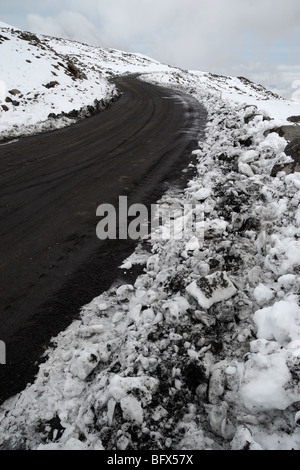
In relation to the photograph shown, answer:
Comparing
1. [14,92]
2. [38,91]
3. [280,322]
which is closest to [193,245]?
[280,322]

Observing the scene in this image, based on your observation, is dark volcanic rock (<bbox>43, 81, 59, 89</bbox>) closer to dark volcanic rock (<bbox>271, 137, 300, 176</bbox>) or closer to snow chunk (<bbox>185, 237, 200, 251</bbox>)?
dark volcanic rock (<bbox>271, 137, 300, 176</bbox>)

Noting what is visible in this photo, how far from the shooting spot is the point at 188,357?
2.80 metres

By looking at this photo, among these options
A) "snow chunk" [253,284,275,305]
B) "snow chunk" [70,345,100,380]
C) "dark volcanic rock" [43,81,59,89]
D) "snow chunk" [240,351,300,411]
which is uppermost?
"dark volcanic rock" [43,81,59,89]

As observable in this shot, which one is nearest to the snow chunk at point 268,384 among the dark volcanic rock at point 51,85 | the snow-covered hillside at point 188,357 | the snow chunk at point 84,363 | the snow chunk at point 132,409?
the snow-covered hillside at point 188,357

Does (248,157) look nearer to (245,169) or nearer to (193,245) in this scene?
(245,169)

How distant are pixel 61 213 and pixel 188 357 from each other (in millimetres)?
3722

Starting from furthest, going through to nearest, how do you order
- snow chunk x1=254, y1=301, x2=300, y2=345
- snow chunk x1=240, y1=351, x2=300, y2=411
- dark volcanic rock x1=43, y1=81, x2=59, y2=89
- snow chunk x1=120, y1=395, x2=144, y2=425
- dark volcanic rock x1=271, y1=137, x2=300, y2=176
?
dark volcanic rock x1=43, y1=81, x2=59, y2=89 → dark volcanic rock x1=271, y1=137, x2=300, y2=176 → snow chunk x1=254, y1=301, x2=300, y2=345 → snow chunk x1=120, y1=395, x2=144, y2=425 → snow chunk x1=240, y1=351, x2=300, y2=411

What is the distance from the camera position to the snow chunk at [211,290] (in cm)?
324

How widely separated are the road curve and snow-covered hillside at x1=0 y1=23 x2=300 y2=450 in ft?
0.94

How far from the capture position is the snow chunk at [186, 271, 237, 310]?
3.24 meters

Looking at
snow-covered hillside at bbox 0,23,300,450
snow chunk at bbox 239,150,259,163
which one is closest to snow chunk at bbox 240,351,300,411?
snow-covered hillside at bbox 0,23,300,450

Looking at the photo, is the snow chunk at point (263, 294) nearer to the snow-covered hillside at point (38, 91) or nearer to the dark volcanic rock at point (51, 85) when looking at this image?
the snow-covered hillside at point (38, 91)

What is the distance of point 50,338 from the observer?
3184 millimetres
